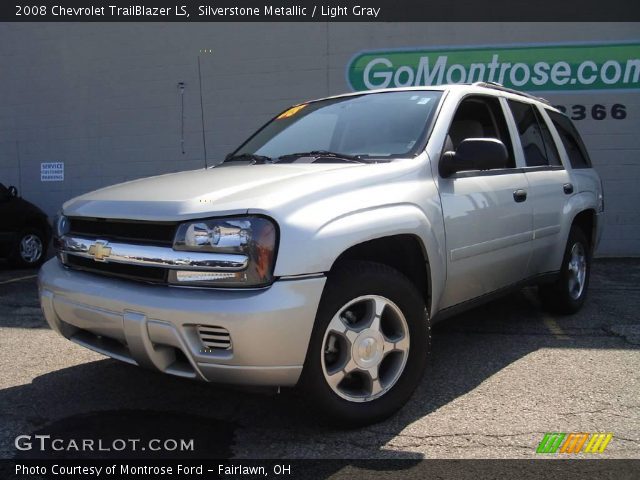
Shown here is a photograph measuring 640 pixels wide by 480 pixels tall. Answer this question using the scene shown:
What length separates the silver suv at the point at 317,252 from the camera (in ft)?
7.86

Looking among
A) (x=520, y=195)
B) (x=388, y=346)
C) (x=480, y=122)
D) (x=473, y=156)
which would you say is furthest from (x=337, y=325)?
Result: (x=480, y=122)

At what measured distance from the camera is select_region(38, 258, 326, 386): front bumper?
2330 mm

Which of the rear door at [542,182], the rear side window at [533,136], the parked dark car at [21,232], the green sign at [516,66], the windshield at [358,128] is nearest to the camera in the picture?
the windshield at [358,128]

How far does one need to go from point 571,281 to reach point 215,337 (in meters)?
3.69

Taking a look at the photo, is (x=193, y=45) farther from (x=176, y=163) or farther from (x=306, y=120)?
(x=306, y=120)

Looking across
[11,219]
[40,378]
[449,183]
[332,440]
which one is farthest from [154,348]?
[11,219]

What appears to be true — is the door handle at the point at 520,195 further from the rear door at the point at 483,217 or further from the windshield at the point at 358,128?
the windshield at the point at 358,128

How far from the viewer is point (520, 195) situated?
3.85 metres

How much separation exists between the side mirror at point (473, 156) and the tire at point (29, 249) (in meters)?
7.28

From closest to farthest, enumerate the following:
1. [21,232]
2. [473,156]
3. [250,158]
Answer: [473,156] < [250,158] < [21,232]

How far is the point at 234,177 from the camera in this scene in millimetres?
2990

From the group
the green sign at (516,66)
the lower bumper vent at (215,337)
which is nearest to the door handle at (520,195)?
the lower bumper vent at (215,337)
